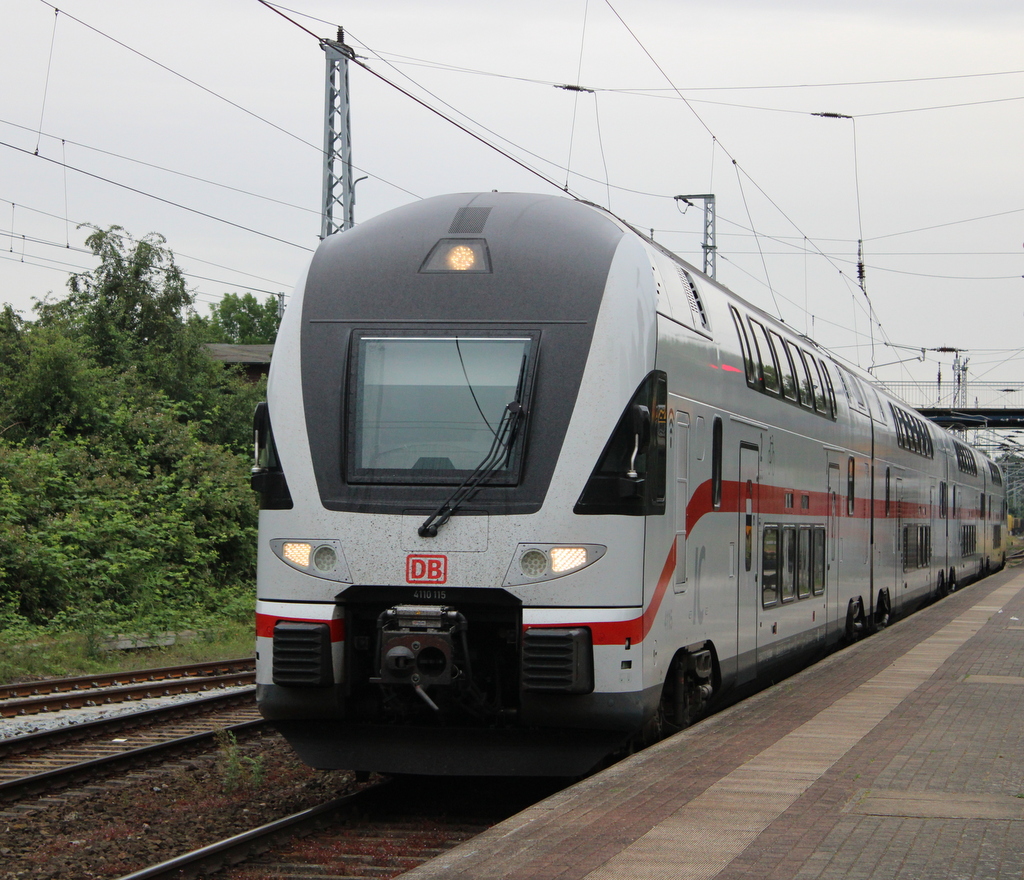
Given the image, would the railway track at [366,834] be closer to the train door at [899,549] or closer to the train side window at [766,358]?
the train side window at [766,358]

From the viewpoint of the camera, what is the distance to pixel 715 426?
33.2 ft

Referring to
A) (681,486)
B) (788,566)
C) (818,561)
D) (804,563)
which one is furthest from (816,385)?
(681,486)

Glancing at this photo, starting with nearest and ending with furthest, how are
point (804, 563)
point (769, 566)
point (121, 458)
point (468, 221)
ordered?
1. point (468, 221)
2. point (769, 566)
3. point (804, 563)
4. point (121, 458)

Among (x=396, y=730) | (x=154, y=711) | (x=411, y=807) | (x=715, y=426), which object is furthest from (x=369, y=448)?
(x=154, y=711)

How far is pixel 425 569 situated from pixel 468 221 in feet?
7.91

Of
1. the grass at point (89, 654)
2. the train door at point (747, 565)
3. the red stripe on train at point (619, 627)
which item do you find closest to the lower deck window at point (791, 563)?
the train door at point (747, 565)

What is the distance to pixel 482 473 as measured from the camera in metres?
7.90

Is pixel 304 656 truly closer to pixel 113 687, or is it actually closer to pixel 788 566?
pixel 788 566

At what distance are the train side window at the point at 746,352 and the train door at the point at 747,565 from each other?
0.57m

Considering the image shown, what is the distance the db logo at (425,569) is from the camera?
7.80m

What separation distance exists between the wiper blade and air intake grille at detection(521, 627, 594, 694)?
2.75ft

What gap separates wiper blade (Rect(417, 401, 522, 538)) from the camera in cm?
780

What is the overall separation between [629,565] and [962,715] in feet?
13.8

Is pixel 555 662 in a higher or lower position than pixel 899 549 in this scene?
lower
